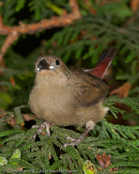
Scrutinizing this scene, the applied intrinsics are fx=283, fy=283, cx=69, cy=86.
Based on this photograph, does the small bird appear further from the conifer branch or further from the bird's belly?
the conifer branch

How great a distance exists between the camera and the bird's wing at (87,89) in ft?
10.1

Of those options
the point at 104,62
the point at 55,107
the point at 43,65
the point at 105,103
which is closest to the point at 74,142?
the point at 55,107

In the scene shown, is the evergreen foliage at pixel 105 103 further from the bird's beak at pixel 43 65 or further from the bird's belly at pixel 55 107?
the bird's beak at pixel 43 65

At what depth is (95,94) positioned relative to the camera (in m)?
3.24

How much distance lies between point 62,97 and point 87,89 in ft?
1.45

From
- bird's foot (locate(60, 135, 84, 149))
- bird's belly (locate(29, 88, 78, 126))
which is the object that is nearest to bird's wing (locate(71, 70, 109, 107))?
bird's belly (locate(29, 88, 78, 126))

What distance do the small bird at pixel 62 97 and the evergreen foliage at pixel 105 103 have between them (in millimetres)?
132

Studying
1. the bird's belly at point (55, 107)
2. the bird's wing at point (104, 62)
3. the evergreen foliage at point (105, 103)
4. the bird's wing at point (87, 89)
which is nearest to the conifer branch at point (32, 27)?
the evergreen foliage at point (105, 103)

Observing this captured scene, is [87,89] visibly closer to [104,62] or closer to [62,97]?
[62,97]

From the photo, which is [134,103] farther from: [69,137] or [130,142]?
[69,137]

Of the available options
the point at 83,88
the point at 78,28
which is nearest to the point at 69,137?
the point at 83,88

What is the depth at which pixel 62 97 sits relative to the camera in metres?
2.91

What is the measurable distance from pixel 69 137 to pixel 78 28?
6.34ft

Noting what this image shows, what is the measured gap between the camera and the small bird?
285 centimetres
